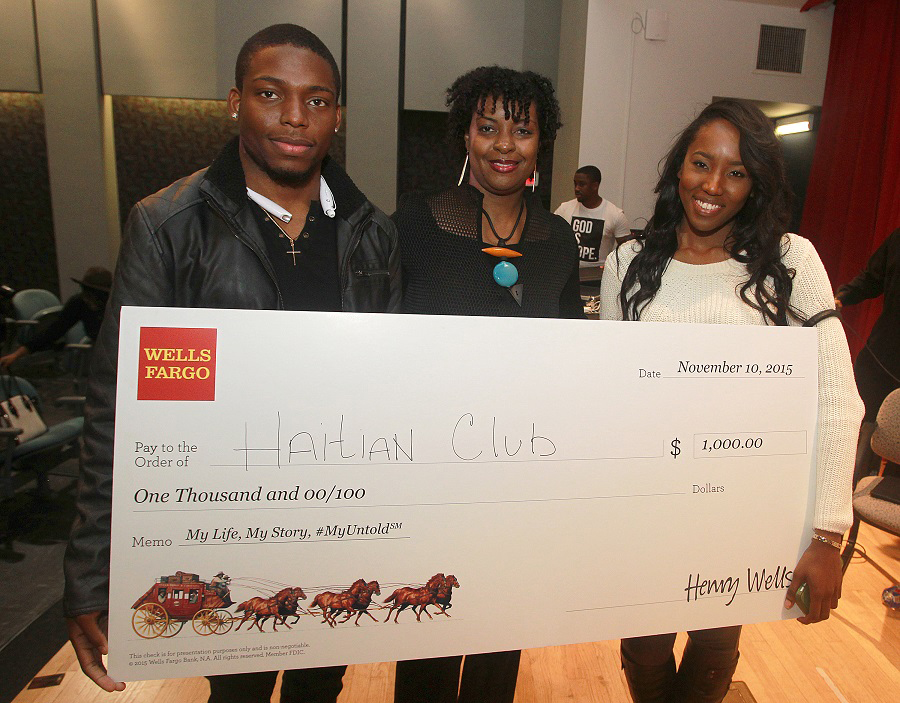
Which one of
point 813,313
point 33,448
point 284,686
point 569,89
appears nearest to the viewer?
point 813,313

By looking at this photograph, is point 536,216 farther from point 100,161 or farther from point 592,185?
point 100,161

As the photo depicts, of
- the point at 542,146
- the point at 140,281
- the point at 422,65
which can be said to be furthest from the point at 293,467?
the point at 422,65

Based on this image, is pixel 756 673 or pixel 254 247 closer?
pixel 254 247

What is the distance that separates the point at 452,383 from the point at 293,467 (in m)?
0.30

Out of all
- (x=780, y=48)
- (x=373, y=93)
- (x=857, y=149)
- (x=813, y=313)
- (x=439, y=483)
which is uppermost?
(x=780, y=48)

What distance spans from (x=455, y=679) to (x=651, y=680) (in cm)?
47

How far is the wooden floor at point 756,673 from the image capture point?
1.80 metres

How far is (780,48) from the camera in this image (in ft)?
17.2

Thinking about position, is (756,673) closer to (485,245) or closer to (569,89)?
(485,245)

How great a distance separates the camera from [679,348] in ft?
3.41

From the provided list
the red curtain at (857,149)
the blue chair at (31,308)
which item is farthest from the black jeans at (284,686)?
the red curtain at (857,149)

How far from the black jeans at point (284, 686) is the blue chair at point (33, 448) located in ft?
6.76

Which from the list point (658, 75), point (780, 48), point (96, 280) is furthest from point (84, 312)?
point (780, 48)

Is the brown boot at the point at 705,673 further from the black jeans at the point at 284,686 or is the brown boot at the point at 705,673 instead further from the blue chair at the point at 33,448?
the blue chair at the point at 33,448
